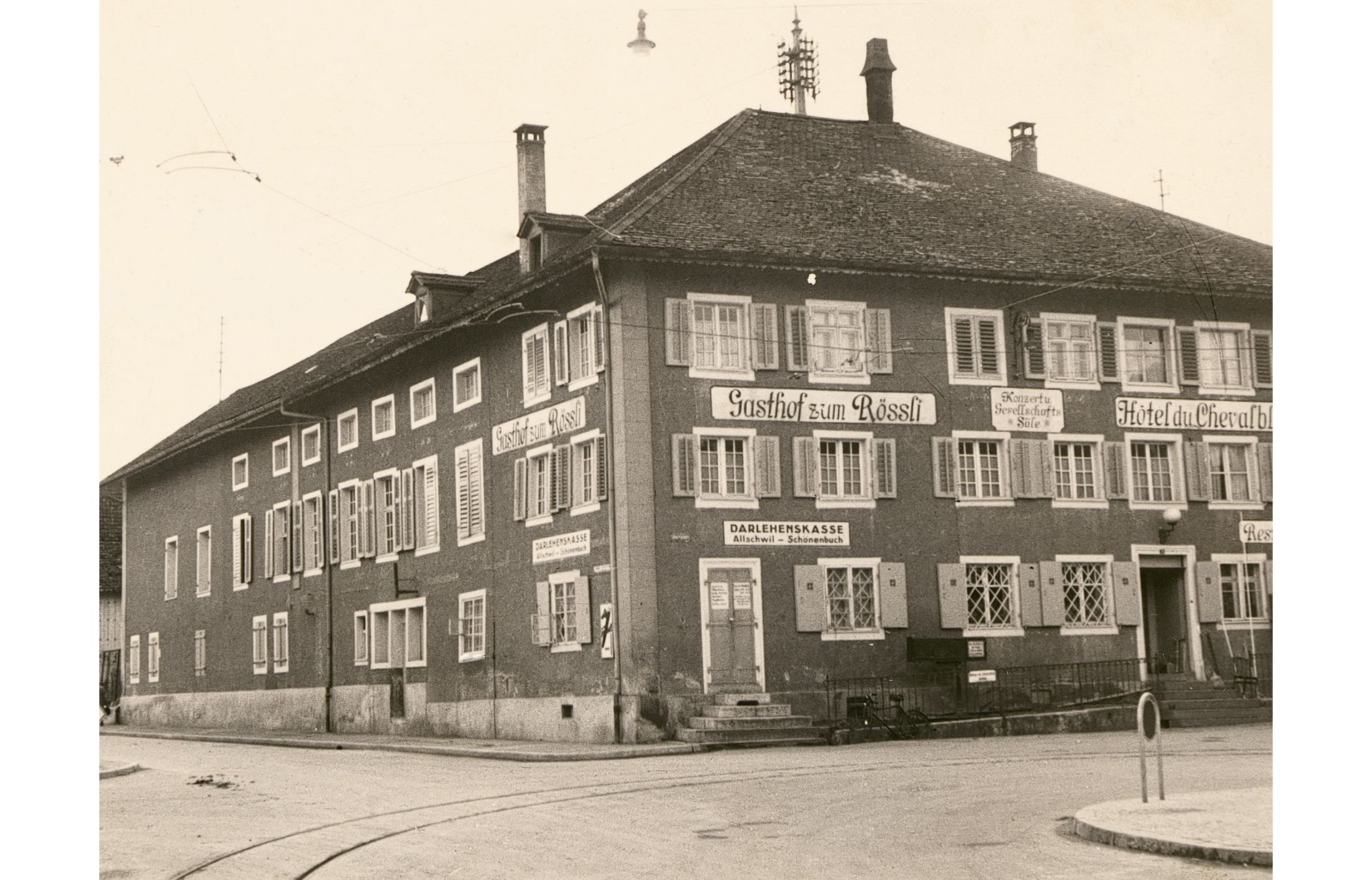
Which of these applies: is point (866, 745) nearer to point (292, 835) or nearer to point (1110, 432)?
point (1110, 432)

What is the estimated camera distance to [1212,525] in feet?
103

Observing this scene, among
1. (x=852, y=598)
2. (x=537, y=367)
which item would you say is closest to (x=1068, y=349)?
(x=852, y=598)

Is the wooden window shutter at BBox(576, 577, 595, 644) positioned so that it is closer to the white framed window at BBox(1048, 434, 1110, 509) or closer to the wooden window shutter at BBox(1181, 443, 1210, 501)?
the white framed window at BBox(1048, 434, 1110, 509)

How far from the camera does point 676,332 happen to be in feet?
95.0

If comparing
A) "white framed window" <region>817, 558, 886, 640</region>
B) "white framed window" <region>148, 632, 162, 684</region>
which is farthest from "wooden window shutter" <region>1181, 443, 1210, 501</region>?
"white framed window" <region>148, 632, 162, 684</region>

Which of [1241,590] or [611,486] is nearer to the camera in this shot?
[611,486]

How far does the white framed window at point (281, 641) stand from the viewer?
41.7m

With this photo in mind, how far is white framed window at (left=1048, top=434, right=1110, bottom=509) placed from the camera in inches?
1222

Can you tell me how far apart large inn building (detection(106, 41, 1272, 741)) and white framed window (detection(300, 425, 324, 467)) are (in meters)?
5.59

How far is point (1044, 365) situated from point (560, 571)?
9357 mm

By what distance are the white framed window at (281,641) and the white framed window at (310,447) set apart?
3766 millimetres

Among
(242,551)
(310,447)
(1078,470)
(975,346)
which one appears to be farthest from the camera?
(242,551)

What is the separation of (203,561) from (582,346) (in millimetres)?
21055

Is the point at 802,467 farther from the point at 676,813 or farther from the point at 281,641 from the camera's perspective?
the point at 281,641
